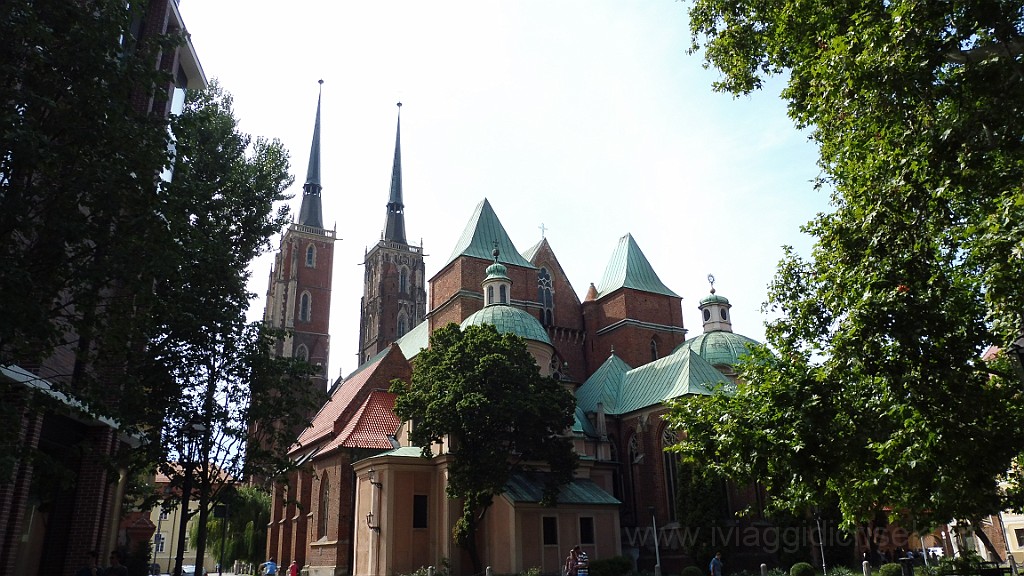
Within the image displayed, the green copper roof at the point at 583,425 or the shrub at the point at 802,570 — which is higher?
the green copper roof at the point at 583,425

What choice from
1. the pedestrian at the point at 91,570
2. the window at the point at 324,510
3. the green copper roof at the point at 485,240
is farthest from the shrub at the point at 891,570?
the green copper roof at the point at 485,240

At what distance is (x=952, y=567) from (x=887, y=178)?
1055 cm

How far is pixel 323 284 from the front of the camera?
72.4m

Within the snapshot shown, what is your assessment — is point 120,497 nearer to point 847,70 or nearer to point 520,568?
point 520,568

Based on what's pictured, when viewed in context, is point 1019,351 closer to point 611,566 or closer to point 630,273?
point 611,566

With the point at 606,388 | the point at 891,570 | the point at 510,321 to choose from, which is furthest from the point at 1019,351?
the point at 606,388

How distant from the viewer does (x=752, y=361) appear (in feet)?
46.6

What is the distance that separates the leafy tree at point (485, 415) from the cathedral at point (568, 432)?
217cm

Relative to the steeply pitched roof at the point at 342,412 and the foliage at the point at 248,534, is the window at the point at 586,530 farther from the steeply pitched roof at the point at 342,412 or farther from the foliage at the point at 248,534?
the foliage at the point at 248,534

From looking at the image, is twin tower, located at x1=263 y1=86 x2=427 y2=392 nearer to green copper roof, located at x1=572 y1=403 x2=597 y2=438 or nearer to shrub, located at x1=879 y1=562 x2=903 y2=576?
green copper roof, located at x1=572 y1=403 x2=597 y2=438

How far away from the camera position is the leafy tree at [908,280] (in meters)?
10.0

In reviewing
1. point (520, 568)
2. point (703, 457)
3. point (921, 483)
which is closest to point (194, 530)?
point (520, 568)

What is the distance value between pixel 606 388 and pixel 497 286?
26.1ft

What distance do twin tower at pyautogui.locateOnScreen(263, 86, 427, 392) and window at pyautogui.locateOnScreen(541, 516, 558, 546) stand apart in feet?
132
